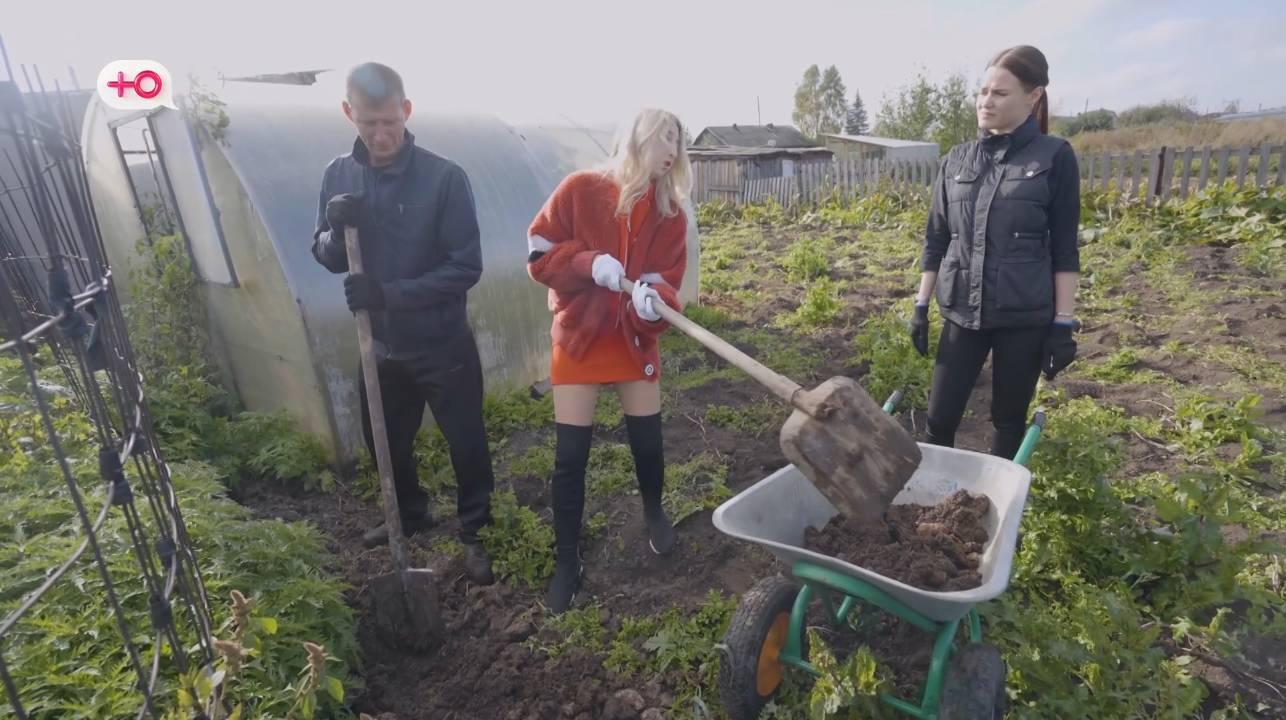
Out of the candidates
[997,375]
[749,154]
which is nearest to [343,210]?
[997,375]

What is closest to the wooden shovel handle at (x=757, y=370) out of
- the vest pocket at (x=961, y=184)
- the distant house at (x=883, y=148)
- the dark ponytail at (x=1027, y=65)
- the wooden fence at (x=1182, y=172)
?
the vest pocket at (x=961, y=184)

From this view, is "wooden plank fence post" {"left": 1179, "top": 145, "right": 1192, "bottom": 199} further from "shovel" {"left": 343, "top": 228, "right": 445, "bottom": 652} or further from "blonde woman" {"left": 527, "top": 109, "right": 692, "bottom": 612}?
"shovel" {"left": 343, "top": 228, "right": 445, "bottom": 652}

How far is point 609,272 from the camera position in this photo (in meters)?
2.82

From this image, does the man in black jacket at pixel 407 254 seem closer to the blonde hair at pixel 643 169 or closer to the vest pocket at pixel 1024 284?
the blonde hair at pixel 643 169

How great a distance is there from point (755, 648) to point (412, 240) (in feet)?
7.12

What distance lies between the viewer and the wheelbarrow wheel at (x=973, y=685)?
2.00 m

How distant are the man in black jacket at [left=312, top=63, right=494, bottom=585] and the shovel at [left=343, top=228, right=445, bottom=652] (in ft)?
0.34

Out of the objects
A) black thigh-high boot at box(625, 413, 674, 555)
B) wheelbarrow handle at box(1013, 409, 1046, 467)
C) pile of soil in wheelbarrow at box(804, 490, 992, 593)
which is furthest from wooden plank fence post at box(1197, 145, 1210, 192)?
black thigh-high boot at box(625, 413, 674, 555)

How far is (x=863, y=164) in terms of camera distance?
1523 centimetres

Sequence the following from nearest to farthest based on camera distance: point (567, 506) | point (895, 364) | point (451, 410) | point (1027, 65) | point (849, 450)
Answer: point (849, 450), point (1027, 65), point (567, 506), point (451, 410), point (895, 364)

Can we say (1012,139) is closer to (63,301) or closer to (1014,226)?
(1014,226)

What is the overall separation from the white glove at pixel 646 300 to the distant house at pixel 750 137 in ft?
143

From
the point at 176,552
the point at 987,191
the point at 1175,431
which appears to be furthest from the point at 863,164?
the point at 176,552

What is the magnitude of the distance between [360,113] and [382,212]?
0.42 m
